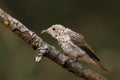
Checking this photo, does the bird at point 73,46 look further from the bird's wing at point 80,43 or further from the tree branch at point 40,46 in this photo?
the tree branch at point 40,46

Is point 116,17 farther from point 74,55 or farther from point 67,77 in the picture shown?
point 74,55

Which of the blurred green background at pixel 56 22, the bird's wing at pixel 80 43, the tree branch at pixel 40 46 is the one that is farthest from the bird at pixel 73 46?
the blurred green background at pixel 56 22

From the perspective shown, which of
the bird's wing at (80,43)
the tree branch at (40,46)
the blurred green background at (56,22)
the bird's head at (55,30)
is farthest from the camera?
the blurred green background at (56,22)

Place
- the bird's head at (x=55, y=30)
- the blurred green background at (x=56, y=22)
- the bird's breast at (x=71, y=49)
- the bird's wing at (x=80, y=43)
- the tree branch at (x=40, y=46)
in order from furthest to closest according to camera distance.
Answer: the blurred green background at (x=56, y=22), the bird's wing at (x=80, y=43), the bird's breast at (x=71, y=49), the bird's head at (x=55, y=30), the tree branch at (x=40, y=46)

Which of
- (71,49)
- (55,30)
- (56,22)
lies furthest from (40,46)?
(56,22)

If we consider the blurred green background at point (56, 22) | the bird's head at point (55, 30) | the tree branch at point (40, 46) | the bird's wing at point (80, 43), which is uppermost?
the blurred green background at point (56, 22)

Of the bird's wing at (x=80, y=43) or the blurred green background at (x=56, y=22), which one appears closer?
the bird's wing at (x=80, y=43)

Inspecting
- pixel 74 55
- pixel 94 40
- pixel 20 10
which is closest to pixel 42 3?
pixel 20 10
